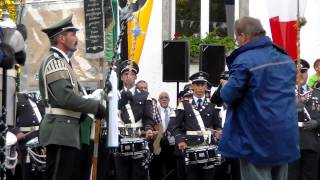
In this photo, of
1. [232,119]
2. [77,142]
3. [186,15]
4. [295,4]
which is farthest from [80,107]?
[186,15]

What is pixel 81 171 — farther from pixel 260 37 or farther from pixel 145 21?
pixel 145 21

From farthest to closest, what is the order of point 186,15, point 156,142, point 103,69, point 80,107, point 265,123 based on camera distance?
point 186,15 → point 156,142 → point 103,69 → point 80,107 → point 265,123

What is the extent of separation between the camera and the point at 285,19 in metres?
9.54

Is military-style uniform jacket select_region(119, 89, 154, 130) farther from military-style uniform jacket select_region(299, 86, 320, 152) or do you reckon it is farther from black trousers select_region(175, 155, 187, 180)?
military-style uniform jacket select_region(299, 86, 320, 152)

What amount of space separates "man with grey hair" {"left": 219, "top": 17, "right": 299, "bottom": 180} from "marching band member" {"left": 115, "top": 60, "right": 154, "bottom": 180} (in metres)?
5.29

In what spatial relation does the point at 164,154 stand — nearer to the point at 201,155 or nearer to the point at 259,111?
the point at 201,155

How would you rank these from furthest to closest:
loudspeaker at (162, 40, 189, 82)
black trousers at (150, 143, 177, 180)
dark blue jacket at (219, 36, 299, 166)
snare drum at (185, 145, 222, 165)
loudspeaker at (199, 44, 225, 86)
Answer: loudspeaker at (199, 44, 225, 86)
loudspeaker at (162, 40, 189, 82)
black trousers at (150, 143, 177, 180)
snare drum at (185, 145, 222, 165)
dark blue jacket at (219, 36, 299, 166)

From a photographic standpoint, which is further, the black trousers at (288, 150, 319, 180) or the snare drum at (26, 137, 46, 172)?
the black trousers at (288, 150, 319, 180)

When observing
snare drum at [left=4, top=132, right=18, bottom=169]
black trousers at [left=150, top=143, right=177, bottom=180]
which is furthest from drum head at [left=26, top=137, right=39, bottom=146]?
black trousers at [left=150, top=143, right=177, bottom=180]

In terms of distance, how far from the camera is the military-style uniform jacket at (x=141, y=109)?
41.8 ft

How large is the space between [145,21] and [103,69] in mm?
3600

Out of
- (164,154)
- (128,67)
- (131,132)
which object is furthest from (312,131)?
(164,154)

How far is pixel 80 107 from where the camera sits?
782 cm

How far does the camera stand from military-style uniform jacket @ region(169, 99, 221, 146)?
40.6 feet
